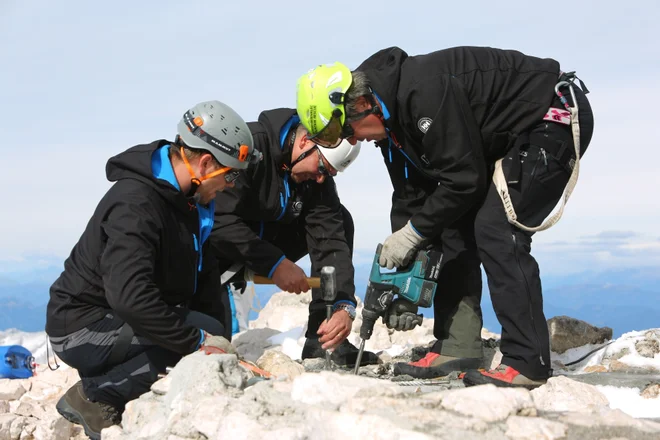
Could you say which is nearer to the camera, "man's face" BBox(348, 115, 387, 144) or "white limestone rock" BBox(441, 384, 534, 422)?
"white limestone rock" BBox(441, 384, 534, 422)

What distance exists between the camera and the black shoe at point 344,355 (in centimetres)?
617

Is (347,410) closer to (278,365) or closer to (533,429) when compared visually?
(533,429)

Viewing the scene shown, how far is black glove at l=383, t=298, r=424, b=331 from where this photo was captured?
5.42m

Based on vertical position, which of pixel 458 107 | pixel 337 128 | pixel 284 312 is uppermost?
pixel 458 107

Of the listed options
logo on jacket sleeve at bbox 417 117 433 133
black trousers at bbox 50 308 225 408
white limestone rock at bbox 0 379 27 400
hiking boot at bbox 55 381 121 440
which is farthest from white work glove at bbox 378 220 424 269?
white limestone rock at bbox 0 379 27 400

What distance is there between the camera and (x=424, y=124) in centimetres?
444

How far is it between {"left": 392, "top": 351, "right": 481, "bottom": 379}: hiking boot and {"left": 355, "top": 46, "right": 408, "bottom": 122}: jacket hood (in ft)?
6.71

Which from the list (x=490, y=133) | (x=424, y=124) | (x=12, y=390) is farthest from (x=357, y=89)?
(x=12, y=390)

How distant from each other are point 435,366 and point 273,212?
1977 mm

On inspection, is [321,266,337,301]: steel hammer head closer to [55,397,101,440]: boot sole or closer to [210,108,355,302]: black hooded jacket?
[210,108,355,302]: black hooded jacket

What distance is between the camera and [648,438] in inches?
107

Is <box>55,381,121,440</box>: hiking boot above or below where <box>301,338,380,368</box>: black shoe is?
below

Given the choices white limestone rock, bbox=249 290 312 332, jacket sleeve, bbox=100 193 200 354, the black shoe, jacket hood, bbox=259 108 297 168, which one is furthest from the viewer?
white limestone rock, bbox=249 290 312 332

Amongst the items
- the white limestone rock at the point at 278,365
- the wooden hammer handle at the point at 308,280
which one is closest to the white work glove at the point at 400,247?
the white limestone rock at the point at 278,365
